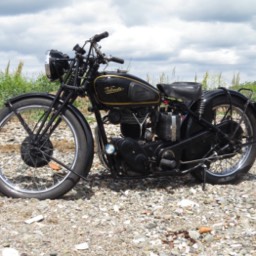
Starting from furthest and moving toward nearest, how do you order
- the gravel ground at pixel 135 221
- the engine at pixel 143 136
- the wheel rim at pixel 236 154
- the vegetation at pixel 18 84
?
the vegetation at pixel 18 84 → the wheel rim at pixel 236 154 → the engine at pixel 143 136 → the gravel ground at pixel 135 221

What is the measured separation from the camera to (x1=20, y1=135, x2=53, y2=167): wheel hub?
19.5 ft

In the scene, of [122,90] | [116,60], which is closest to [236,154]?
[122,90]

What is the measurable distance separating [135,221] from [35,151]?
1225 mm

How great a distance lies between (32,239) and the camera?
16.0 feet

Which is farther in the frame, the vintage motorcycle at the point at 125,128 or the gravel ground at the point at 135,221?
the vintage motorcycle at the point at 125,128

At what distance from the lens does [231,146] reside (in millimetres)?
6660

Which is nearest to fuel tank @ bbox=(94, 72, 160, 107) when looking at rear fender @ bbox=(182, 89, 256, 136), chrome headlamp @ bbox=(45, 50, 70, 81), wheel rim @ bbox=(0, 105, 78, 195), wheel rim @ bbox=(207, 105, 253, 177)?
chrome headlamp @ bbox=(45, 50, 70, 81)

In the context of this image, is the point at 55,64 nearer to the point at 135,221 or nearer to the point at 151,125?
the point at 151,125

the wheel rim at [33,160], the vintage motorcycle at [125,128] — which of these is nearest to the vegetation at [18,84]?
the wheel rim at [33,160]

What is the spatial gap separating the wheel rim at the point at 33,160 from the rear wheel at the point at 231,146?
58.6 inches

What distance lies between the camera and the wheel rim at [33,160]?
235 inches

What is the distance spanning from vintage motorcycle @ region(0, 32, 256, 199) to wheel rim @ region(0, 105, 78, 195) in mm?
10

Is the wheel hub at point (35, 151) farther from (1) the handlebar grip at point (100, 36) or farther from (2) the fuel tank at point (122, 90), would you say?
(1) the handlebar grip at point (100, 36)

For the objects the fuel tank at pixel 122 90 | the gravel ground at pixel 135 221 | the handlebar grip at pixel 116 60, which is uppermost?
the handlebar grip at pixel 116 60
